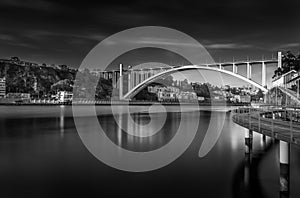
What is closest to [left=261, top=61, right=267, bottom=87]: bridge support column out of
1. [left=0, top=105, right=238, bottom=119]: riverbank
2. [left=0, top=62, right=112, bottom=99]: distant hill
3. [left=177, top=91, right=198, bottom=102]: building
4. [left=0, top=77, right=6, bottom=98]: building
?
[left=0, top=105, right=238, bottom=119]: riverbank

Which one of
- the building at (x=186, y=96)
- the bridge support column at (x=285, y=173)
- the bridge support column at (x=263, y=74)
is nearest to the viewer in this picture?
the bridge support column at (x=285, y=173)

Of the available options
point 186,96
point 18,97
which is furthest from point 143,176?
point 186,96

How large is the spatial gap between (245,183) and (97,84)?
8893cm

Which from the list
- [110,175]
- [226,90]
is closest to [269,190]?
[110,175]

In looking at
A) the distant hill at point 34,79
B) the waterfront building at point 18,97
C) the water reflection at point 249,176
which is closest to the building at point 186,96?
the distant hill at point 34,79

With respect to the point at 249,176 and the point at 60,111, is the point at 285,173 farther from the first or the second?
the point at 60,111

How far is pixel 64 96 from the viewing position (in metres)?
96.9

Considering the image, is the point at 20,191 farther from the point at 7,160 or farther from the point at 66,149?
the point at 66,149

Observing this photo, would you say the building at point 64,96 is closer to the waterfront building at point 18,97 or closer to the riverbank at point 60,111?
the waterfront building at point 18,97

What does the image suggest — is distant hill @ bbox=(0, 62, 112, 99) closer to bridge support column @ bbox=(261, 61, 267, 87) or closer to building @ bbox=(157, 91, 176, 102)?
building @ bbox=(157, 91, 176, 102)

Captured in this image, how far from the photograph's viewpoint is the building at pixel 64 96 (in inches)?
3804

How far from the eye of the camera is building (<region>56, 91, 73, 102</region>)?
9662 centimetres

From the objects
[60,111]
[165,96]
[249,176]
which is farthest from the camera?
[165,96]

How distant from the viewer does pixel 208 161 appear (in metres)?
11.9
